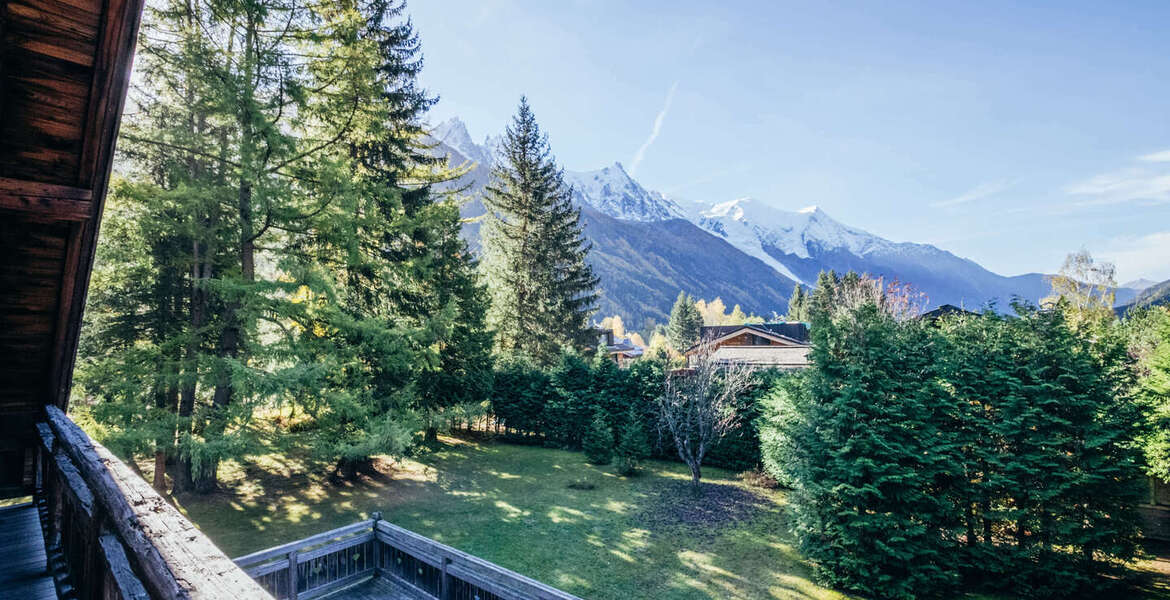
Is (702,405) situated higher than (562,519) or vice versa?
(702,405)

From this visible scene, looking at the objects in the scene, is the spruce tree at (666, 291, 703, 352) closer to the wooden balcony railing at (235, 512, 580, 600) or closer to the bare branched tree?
the bare branched tree

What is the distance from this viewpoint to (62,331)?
157 inches

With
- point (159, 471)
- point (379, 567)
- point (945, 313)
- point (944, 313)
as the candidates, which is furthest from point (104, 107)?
point (944, 313)

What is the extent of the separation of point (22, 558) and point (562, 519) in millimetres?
9839

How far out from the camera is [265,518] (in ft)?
37.1

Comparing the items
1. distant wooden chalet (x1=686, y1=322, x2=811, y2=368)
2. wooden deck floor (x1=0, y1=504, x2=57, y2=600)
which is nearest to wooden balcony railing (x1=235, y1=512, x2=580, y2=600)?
wooden deck floor (x1=0, y1=504, x2=57, y2=600)

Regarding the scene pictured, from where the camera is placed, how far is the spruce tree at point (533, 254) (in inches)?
1027

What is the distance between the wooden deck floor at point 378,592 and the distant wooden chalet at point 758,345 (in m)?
9.67

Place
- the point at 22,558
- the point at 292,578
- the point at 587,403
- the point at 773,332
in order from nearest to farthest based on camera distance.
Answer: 1. the point at 22,558
2. the point at 292,578
3. the point at 587,403
4. the point at 773,332

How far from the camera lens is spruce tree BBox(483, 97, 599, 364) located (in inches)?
1027

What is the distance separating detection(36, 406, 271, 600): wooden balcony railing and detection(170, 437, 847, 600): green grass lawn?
7.40 metres

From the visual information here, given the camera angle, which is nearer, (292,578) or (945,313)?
(292,578)

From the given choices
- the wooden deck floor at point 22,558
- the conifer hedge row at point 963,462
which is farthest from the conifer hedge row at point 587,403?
the wooden deck floor at point 22,558

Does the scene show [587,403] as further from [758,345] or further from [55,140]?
[758,345]
